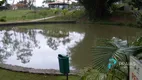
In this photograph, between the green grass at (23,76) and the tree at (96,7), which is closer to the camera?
the green grass at (23,76)

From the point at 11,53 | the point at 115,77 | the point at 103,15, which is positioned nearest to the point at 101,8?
the point at 103,15

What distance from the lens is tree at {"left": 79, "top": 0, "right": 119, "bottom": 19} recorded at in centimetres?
1861

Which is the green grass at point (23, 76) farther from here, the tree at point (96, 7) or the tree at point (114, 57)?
the tree at point (96, 7)

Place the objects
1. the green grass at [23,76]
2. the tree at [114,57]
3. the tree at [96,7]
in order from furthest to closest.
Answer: the tree at [96,7] < the green grass at [23,76] < the tree at [114,57]

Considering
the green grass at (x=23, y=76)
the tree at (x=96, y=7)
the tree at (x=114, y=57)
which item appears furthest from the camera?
the tree at (x=96, y=7)

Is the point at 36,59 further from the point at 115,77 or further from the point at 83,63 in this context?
the point at 115,77

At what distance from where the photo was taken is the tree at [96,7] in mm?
18609

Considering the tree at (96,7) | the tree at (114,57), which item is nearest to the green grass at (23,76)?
the tree at (114,57)

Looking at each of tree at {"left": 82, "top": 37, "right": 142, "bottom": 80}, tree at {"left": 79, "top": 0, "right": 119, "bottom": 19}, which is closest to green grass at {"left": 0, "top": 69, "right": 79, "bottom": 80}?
tree at {"left": 82, "top": 37, "right": 142, "bottom": 80}

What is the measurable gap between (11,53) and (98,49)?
5465 mm

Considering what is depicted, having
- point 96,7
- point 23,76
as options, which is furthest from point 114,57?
point 96,7

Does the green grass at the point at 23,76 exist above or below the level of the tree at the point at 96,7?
below

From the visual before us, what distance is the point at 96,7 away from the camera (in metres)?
18.7

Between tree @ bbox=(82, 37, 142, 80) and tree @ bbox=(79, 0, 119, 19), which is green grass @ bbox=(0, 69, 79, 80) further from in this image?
tree @ bbox=(79, 0, 119, 19)
